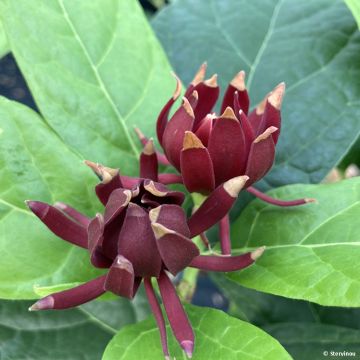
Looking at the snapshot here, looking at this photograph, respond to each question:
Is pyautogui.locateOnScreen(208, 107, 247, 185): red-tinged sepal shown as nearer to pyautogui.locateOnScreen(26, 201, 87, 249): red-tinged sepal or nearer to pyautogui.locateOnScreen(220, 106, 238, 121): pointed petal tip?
pyautogui.locateOnScreen(220, 106, 238, 121): pointed petal tip

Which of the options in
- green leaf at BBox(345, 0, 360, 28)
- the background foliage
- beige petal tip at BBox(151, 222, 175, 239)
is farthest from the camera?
green leaf at BBox(345, 0, 360, 28)

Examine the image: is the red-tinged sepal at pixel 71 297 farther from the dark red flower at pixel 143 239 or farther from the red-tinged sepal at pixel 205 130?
the red-tinged sepal at pixel 205 130

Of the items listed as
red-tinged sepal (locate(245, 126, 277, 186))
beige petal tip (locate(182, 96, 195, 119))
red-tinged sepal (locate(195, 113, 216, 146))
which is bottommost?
red-tinged sepal (locate(245, 126, 277, 186))

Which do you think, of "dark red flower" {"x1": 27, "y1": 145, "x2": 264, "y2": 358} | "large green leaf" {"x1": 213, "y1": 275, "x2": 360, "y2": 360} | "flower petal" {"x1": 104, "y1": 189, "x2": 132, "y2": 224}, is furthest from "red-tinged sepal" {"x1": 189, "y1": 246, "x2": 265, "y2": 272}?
"large green leaf" {"x1": 213, "y1": 275, "x2": 360, "y2": 360}

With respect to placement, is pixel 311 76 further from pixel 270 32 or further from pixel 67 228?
pixel 67 228

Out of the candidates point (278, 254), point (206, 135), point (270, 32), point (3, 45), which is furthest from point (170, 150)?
point (270, 32)

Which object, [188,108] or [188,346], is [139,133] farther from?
[188,346]

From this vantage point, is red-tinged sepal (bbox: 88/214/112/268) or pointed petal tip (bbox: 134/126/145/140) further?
pointed petal tip (bbox: 134/126/145/140)
